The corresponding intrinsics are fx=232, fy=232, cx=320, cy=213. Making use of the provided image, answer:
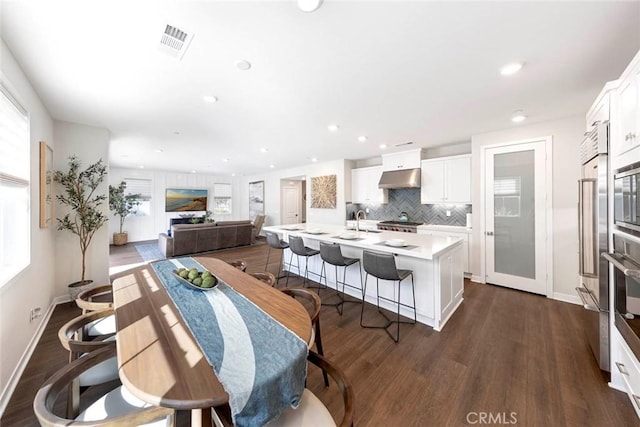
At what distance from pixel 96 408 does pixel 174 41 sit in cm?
223

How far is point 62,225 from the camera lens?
3238 mm

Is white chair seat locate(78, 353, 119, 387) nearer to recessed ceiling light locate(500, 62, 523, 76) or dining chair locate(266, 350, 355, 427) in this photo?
dining chair locate(266, 350, 355, 427)

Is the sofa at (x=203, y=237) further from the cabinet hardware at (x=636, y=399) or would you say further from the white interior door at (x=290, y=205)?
the cabinet hardware at (x=636, y=399)

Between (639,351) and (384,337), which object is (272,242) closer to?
(384,337)

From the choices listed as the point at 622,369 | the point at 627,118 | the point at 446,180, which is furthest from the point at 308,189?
the point at 622,369

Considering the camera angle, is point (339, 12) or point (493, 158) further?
point (493, 158)

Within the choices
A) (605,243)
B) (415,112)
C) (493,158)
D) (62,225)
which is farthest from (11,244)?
(493,158)

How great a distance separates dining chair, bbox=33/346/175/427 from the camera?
763mm

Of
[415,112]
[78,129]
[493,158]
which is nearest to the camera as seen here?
[415,112]

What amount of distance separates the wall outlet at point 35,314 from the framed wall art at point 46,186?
0.86 meters

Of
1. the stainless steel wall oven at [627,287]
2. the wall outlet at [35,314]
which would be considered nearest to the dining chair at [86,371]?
the wall outlet at [35,314]

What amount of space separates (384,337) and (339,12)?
274cm

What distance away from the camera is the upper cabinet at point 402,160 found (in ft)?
16.2

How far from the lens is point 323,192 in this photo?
6652mm
